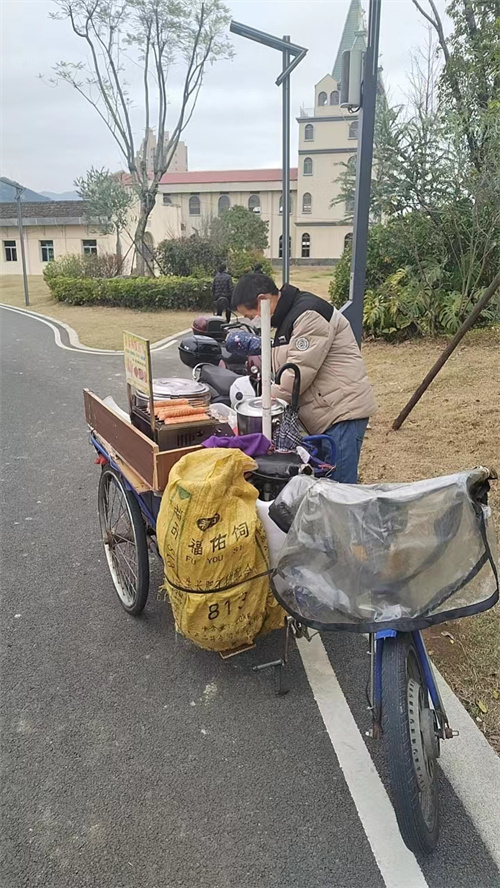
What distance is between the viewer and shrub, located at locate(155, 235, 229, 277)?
22.0 metres

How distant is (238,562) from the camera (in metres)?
2.31

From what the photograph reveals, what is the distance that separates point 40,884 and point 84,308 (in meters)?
19.4

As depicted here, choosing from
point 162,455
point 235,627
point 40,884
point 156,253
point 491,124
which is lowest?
point 40,884

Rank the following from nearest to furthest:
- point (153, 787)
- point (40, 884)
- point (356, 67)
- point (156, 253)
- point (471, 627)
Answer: point (40, 884) < point (153, 787) < point (471, 627) < point (356, 67) < point (156, 253)

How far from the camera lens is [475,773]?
226cm

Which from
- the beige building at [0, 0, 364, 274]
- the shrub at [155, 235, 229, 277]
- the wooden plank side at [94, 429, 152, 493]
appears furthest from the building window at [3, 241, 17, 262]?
the wooden plank side at [94, 429, 152, 493]

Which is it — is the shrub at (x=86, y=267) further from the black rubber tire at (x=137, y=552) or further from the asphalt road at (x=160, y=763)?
the black rubber tire at (x=137, y=552)

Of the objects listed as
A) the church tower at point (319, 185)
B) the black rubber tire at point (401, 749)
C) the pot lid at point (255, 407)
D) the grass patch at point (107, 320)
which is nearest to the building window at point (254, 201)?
the church tower at point (319, 185)

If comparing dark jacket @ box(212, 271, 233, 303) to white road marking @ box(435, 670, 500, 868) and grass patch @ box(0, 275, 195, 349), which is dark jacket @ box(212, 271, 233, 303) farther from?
white road marking @ box(435, 670, 500, 868)

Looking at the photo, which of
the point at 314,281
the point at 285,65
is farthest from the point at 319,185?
the point at 285,65

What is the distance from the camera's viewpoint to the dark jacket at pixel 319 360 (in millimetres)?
3135

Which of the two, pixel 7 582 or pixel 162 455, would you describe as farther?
pixel 7 582

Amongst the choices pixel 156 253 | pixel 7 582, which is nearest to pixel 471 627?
pixel 7 582

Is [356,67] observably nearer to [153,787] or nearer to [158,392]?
[158,392]
